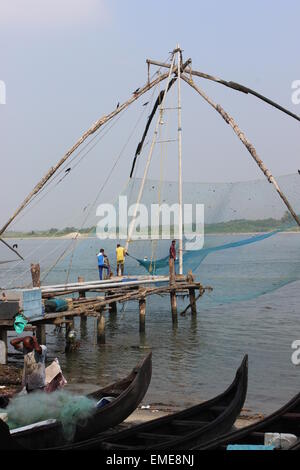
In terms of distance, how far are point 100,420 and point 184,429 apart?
3.52 feet

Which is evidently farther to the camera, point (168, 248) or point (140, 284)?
point (168, 248)

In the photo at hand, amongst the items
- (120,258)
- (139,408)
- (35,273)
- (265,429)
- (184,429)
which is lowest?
(139,408)

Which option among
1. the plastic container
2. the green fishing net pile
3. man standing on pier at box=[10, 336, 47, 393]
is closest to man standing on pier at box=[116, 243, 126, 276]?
man standing on pier at box=[10, 336, 47, 393]

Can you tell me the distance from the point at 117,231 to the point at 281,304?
11.4m

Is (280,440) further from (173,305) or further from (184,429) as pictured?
(173,305)

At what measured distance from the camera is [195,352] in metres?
15.9

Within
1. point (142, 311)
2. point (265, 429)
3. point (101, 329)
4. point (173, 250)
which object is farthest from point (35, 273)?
point (265, 429)

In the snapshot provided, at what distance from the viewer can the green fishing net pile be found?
7.09 meters

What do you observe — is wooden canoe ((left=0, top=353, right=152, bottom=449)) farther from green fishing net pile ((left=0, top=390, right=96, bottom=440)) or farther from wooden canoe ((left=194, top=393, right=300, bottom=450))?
wooden canoe ((left=194, top=393, right=300, bottom=450))

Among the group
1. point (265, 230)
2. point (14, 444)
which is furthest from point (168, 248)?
point (14, 444)

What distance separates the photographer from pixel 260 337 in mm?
18375

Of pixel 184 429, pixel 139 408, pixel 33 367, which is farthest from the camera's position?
pixel 139 408

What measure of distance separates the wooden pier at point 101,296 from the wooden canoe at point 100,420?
5425 millimetres
